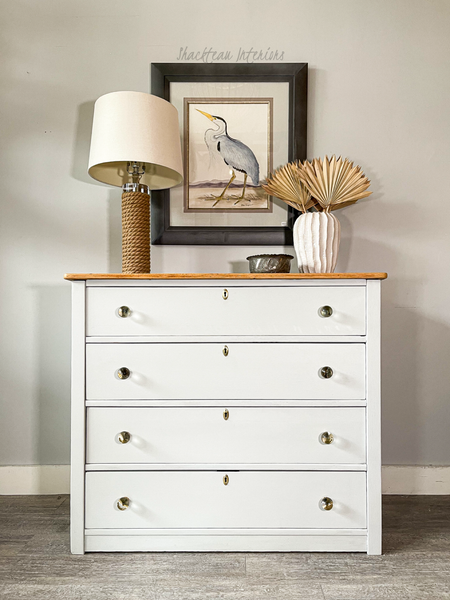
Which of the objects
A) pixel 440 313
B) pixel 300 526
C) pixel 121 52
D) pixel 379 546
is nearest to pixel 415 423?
pixel 440 313

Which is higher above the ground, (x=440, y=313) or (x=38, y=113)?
(x=38, y=113)

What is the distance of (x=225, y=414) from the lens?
140 centimetres

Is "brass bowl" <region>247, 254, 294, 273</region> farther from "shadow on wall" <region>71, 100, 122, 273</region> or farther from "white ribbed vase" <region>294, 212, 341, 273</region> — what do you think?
"shadow on wall" <region>71, 100, 122, 273</region>

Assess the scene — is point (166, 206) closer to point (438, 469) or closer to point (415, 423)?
point (415, 423)

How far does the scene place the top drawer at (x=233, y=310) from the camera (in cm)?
141

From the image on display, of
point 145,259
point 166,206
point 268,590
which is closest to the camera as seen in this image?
point 268,590

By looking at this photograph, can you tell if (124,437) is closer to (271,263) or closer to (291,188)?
(271,263)

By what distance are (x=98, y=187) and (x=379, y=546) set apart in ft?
5.77

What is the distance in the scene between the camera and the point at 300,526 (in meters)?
1.40

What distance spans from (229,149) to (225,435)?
3.94 feet

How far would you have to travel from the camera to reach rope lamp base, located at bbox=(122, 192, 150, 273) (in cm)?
156

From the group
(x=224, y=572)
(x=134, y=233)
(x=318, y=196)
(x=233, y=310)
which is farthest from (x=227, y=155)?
(x=224, y=572)

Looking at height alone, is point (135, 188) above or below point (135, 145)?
below

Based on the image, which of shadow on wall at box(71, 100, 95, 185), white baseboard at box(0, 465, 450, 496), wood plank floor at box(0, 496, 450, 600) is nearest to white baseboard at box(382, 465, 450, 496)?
white baseboard at box(0, 465, 450, 496)
